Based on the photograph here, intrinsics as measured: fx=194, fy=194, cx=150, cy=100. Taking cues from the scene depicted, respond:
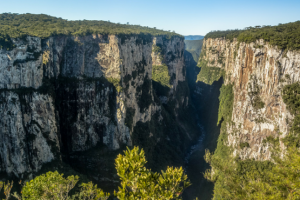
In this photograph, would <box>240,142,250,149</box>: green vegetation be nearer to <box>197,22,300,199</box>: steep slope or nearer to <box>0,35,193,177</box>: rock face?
<box>197,22,300,199</box>: steep slope

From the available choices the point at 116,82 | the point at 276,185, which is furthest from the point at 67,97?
the point at 276,185

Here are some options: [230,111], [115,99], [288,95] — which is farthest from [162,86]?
[288,95]

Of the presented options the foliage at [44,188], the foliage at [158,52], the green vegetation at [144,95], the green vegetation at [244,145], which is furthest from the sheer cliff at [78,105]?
the green vegetation at [244,145]

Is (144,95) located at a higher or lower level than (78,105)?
higher

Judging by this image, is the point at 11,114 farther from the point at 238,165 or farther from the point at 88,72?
the point at 238,165

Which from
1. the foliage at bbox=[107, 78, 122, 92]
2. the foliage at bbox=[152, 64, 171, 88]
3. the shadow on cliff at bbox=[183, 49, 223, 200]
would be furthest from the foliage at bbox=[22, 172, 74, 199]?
the foliage at bbox=[152, 64, 171, 88]

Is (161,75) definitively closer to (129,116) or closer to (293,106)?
(129,116)

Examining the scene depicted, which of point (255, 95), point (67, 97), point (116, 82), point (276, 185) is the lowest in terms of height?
point (276, 185)
